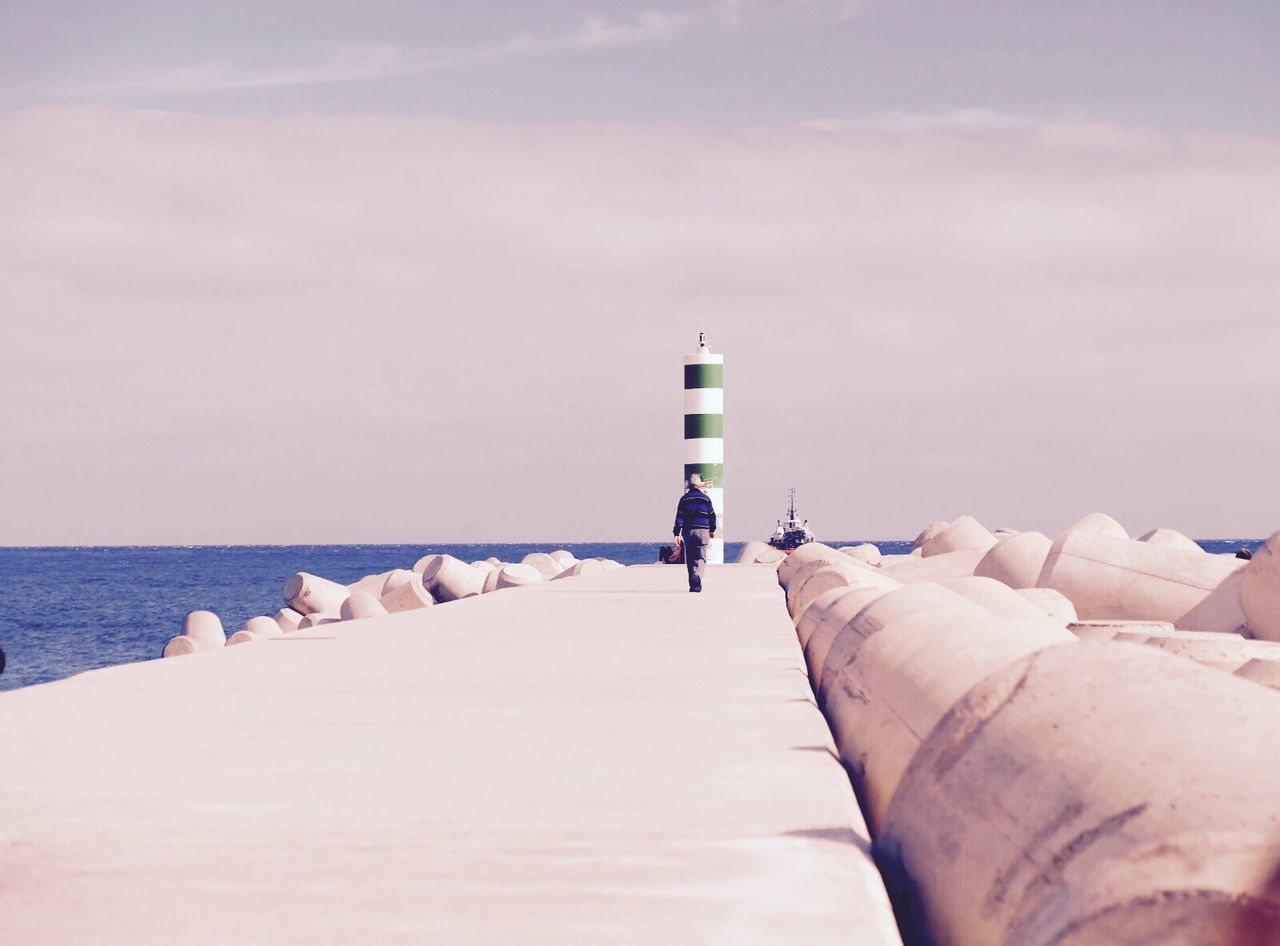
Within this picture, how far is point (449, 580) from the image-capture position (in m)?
19.0

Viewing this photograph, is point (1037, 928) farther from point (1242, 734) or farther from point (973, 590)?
point (973, 590)

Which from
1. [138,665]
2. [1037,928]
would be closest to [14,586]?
[138,665]

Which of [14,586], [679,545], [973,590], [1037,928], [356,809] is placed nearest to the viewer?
[1037,928]

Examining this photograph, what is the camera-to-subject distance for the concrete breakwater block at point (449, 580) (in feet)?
62.2

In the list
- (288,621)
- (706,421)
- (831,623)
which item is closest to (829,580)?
(831,623)

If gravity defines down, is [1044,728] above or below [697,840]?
above

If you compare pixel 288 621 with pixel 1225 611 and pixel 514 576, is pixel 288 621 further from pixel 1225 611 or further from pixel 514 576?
pixel 1225 611

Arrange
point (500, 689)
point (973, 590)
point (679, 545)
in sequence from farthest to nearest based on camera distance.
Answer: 1. point (679, 545)
2. point (973, 590)
3. point (500, 689)

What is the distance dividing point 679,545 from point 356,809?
1142 centimetres

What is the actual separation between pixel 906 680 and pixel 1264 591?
17.1 ft

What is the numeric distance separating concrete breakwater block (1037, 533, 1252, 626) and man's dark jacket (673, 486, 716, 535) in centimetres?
273

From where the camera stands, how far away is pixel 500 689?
17.6 feet

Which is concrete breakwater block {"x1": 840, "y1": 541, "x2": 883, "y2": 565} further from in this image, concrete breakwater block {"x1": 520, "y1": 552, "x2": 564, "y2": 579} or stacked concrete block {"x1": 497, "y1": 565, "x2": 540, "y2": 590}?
concrete breakwater block {"x1": 520, "y1": 552, "x2": 564, "y2": 579}

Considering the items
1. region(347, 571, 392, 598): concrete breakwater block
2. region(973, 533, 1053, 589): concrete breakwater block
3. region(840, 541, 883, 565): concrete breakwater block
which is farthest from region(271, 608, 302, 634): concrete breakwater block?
region(973, 533, 1053, 589): concrete breakwater block
